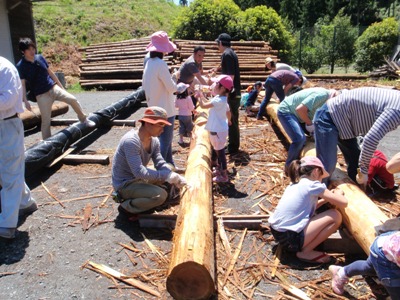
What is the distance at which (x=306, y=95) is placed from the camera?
5973 millimetres

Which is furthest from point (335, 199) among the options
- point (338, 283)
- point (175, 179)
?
point (175, 179)

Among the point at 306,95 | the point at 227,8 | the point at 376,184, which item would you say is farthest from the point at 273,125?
the point at 227,8

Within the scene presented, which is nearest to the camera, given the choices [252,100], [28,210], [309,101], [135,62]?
[28,210]

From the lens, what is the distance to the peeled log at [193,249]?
3357 millimetres

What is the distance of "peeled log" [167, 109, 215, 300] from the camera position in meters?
3.36

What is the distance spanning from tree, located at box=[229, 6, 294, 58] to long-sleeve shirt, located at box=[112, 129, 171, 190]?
51.4 ft

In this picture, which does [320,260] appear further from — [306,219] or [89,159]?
[89,159]

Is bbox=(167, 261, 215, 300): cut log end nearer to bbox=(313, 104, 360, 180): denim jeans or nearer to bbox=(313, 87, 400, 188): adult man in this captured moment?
bbox=(313, 87, 400, 188): adult man

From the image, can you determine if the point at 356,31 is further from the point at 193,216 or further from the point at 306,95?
the point at 193,216

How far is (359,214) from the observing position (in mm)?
4117

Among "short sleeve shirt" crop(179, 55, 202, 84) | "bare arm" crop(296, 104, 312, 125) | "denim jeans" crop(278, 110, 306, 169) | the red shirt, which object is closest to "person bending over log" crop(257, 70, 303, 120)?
"short sleeve shirt" crop(179, 55, 202, 84)

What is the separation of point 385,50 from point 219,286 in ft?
85.3

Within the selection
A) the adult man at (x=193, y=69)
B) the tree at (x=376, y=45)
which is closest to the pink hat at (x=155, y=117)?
the adult man at (x=193, y=69)

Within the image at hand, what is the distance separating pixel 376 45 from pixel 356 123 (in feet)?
78.5
